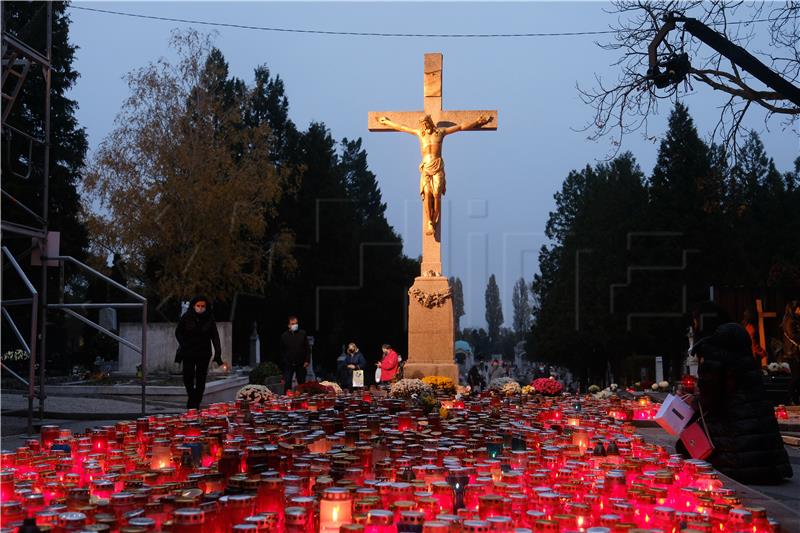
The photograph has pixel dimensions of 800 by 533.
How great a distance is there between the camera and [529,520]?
3580 millimetres

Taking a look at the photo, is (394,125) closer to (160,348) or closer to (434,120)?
(434,120)

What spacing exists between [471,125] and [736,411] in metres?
11.2

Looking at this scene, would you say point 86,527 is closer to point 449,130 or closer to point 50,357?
point 449,130

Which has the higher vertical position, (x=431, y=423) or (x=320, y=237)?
(x=320, y=237)

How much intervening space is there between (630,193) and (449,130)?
3140cm

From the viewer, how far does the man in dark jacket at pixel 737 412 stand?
6.65m

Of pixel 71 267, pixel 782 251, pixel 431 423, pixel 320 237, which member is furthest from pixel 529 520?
pixel 782 251

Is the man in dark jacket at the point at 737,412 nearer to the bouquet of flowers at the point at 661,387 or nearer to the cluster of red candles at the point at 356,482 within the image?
the cluster of red candles at the point at 356,482

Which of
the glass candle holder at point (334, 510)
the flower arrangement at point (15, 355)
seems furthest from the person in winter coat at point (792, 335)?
the flower arrangement at point (15, 355)

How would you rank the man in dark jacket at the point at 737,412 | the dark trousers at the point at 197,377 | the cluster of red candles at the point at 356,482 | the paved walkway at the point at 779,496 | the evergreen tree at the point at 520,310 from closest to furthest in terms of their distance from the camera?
the cluster of red candles at the point at 356,482
the paved walkway at the point at 779,496
the man in dark jacket at the point at 737,412
the dark trousers at the point at 197,377
the evergreen tree at the point at 520,310

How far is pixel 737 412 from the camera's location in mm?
6766

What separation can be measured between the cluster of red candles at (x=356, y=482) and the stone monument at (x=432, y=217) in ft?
31.5

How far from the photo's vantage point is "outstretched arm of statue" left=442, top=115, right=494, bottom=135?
1705 cm

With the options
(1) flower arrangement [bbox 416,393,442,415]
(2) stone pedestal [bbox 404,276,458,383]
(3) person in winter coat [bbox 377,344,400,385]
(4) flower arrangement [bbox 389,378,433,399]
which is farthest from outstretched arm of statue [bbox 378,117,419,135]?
(1) flower arrangement [bbox 416,393,442,415]
